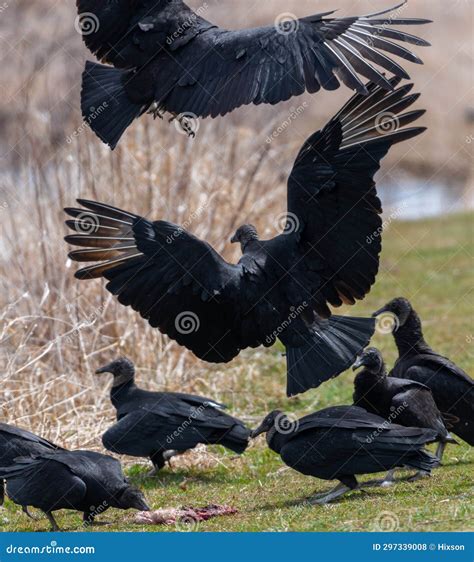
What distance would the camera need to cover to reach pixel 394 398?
5.93 meters

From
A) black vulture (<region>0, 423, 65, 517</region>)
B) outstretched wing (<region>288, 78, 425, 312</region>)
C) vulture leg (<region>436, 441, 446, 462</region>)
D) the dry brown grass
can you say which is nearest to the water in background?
the dry brown grass

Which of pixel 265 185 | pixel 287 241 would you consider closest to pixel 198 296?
pixel 287 241

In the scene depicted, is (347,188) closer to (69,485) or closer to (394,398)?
(394,398)

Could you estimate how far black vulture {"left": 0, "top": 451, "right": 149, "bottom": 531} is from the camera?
536cm

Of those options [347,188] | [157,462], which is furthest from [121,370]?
[347,188]

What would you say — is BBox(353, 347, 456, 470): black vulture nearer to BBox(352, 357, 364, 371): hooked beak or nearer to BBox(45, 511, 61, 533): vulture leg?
BBox(352, 357, 364, 371): hooked beak

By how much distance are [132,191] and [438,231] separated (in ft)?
19.6

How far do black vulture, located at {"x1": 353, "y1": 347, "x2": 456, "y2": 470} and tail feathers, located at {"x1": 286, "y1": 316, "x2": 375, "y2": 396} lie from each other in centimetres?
8

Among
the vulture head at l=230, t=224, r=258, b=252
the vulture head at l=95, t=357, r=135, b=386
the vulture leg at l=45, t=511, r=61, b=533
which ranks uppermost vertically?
Answer: the vulture head at l=230, t=224, r=258, b=252

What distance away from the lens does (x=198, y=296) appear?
5922 mm

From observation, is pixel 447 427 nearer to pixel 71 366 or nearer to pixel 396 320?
pixel 396 320

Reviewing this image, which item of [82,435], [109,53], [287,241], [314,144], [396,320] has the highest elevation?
[109,53]

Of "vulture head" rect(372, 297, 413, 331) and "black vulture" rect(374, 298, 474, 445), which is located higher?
"vulture head" rect(372, 297, 413, 331)

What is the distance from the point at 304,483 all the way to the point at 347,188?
1.75m
